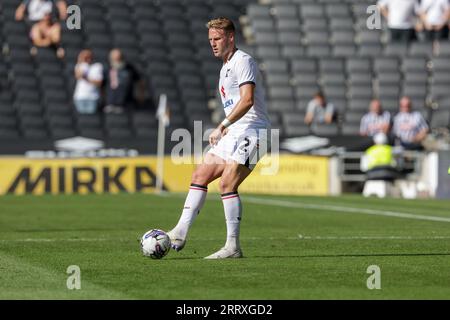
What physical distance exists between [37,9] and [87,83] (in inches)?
127

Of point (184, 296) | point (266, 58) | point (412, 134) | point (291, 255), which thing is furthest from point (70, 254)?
point (266, 58)

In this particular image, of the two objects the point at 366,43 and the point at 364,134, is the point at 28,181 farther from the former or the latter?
the point at 366,43

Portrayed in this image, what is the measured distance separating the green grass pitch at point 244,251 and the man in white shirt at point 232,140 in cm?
39

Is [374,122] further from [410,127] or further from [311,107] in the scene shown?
[311,107]

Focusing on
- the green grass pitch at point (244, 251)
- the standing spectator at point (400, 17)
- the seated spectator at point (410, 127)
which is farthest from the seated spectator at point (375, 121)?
the green grass pitch at point (244, 251)

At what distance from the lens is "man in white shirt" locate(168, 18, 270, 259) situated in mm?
11953

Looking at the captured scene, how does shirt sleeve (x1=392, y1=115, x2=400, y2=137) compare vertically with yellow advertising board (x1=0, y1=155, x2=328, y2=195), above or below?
above

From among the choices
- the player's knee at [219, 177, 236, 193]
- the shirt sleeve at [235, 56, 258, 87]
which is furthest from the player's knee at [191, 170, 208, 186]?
the shirt sleeve at [235, 56, 258, 87]

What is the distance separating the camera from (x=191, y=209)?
12.2 m

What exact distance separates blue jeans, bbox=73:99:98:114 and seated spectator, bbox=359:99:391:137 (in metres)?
6.78

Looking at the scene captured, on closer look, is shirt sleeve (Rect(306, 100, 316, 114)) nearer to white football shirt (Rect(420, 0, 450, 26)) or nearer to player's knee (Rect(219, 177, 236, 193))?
white football shirt (Rect(420, 0, 450, 26))

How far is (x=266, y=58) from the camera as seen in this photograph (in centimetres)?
3484

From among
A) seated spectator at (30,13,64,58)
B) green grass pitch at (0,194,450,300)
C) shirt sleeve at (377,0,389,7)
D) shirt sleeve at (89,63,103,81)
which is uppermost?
shirt sleeve at (377,0,389,7)

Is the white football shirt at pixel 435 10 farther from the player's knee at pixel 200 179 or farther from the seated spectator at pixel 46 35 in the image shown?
the player's knee at pixel 200 179
